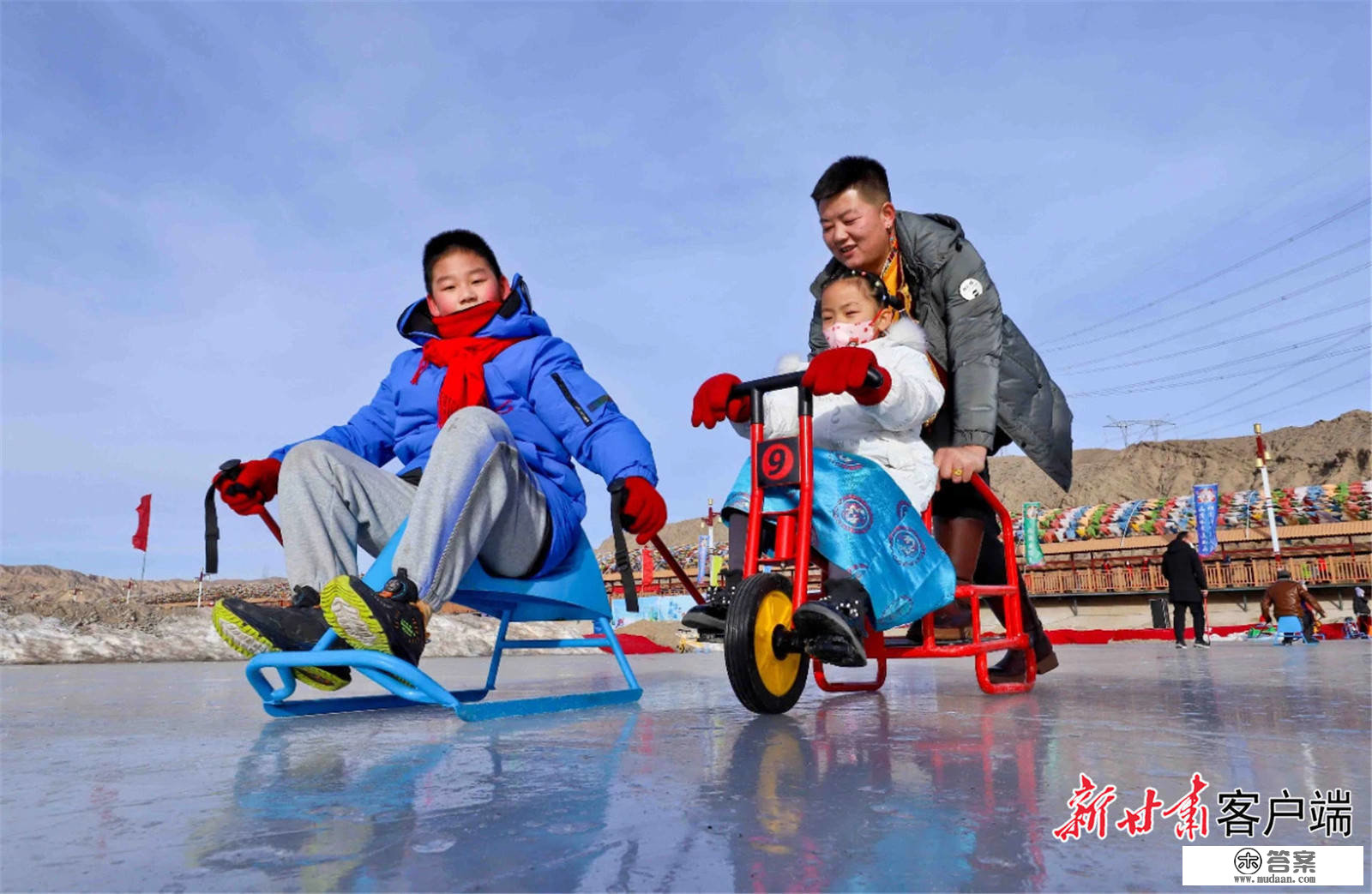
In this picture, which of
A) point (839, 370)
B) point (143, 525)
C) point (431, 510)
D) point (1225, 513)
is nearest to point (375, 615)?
point (431, 510)

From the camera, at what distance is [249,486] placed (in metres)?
2.57

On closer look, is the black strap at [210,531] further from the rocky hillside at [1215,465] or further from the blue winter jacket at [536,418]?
the rocky hillside at [1215,465]

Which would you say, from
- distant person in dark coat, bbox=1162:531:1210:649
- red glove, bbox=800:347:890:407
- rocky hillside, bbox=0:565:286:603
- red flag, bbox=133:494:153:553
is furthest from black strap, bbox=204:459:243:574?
rocky hillside, bbox=0:565:286:603

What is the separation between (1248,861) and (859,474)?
63.1 inches

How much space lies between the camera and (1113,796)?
3.91ft

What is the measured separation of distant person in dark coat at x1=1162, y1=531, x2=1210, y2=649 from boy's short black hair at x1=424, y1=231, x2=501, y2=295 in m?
8.65

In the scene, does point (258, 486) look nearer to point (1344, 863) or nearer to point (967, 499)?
point (967, 499)

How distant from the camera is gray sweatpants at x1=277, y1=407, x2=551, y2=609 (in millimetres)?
2088

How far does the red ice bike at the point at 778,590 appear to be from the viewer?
6.97ft

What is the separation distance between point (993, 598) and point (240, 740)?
2.42 metres

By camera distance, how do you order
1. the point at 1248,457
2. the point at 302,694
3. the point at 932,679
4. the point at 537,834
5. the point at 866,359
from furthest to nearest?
the point at 1248,457, the point at 302,694, the point at 932,679, the point at 866,359, the point at 537,834

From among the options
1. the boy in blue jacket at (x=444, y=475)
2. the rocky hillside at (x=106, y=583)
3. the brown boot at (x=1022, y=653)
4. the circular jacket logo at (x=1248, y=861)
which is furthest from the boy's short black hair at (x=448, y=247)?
the rocky hillside at (x=106, y=583)

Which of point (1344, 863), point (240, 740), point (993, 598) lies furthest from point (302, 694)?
point (1344, 863)

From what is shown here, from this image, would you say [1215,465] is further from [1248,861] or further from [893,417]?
[1248,861]
